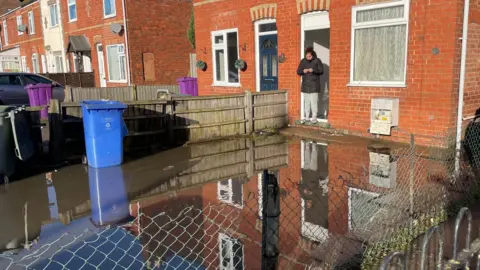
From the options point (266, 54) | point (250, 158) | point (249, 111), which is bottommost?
point (250, 158)

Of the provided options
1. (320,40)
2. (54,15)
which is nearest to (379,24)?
(320,40)

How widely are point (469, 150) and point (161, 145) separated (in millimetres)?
6524

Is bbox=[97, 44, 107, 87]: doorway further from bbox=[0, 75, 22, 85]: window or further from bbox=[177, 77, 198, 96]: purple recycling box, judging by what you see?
bbox=[177, 77, 198, 96]: purple recycling box

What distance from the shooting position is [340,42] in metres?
10.3

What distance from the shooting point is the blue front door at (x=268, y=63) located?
12625 millimetres

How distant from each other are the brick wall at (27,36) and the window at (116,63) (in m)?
10.4

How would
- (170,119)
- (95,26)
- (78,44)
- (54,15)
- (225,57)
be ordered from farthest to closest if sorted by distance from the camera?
(54,15) → (78,44) → (95,26) → (225,57) → (170,119)

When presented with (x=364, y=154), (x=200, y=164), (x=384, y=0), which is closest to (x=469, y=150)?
(x=364, y=154)

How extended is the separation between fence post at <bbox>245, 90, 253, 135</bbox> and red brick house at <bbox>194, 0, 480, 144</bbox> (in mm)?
1564

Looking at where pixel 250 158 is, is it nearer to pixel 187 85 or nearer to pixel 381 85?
pixel 381 85

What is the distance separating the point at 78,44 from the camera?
21547 mm

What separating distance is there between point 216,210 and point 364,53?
6.20 metres

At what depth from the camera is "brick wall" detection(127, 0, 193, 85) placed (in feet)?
61.5

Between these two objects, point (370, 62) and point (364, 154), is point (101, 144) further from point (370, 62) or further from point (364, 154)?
point (370, 62)
